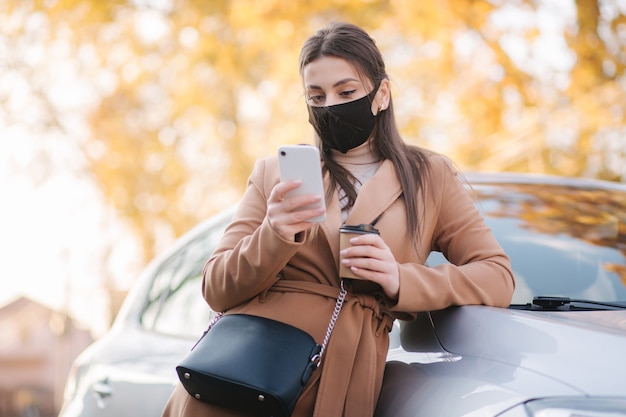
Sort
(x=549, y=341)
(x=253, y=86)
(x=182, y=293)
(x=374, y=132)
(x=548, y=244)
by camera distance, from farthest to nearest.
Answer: (x=253, y=86) < (x=182, y=293) < (x=548, y=244) < (x=374, y=132) < (x=549, y=341)

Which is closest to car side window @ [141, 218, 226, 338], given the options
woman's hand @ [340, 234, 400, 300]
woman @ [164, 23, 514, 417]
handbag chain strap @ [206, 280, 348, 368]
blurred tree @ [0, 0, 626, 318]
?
woman @ [164, 23, 514, 417]

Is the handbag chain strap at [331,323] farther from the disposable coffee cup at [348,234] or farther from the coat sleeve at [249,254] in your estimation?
the coat sleeve at [249,254]

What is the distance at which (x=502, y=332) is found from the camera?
7.20 ft

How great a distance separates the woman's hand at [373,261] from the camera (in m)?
2.31

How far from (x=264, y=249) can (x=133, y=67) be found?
417 inches

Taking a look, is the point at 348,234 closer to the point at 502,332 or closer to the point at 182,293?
A: the point at 502,332

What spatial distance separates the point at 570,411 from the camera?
1832mm

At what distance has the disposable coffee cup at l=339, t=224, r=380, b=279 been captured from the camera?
2.35 m

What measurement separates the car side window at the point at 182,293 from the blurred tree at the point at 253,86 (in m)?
3.69

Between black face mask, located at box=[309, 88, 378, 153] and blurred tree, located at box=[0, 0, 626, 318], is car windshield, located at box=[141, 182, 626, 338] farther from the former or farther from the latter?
blurred tree, located at box=[0, 0, 626, 318]

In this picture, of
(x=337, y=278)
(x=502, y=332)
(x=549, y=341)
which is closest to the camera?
(x=549, y=341)

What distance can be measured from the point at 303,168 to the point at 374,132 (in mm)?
525

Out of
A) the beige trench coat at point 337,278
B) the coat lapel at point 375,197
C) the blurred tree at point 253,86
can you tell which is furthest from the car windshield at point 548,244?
the blurred tree at point 253,86

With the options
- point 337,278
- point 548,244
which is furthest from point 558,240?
point 337,278
